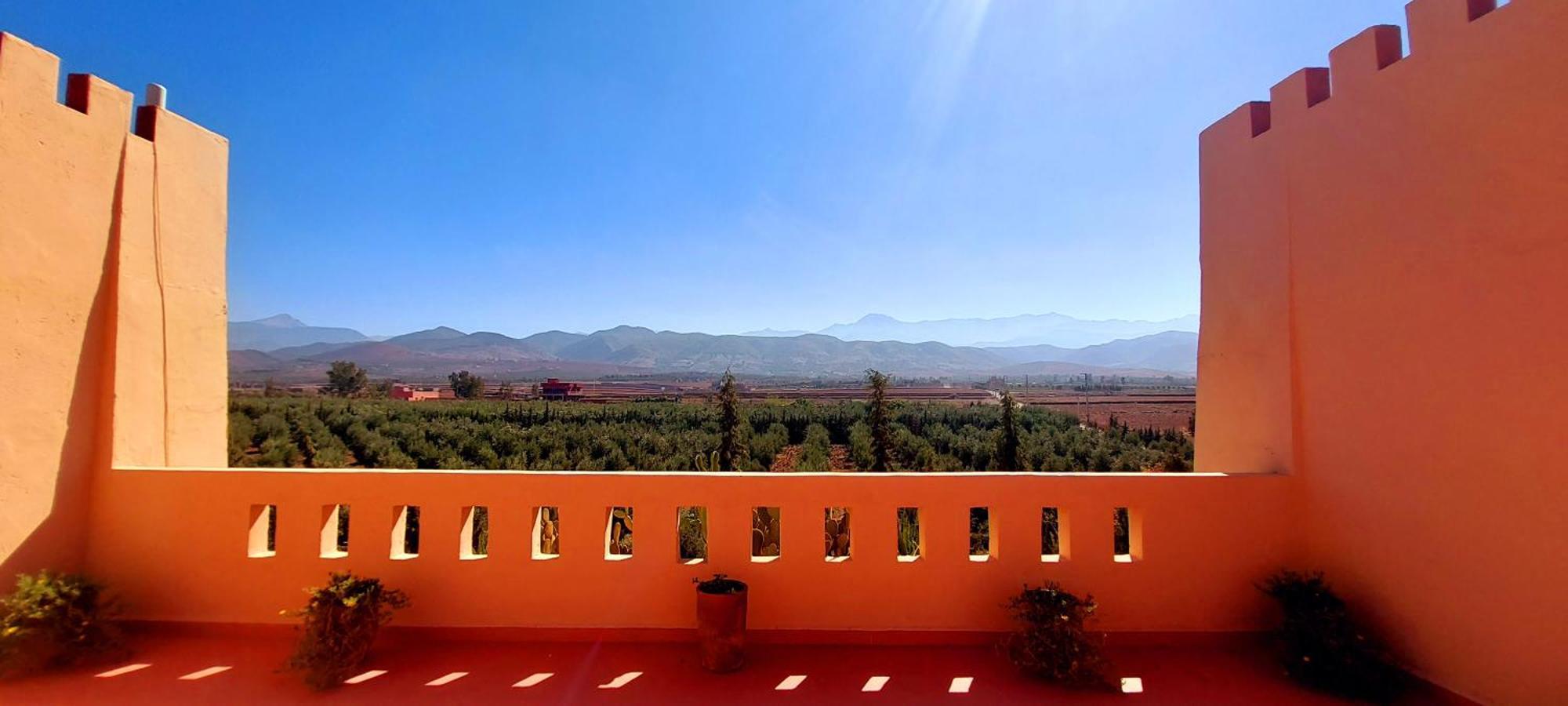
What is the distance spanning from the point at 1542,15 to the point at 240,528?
6.82 metres

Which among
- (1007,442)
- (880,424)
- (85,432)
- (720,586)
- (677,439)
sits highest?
(85,432)

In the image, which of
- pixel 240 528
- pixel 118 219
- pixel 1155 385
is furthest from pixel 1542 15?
pixel 1155 385

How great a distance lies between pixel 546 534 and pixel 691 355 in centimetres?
12811

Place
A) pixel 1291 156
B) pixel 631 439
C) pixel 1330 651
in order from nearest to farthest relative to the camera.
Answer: pixel 1330 651
pixel 1291 156
pixel 631 439

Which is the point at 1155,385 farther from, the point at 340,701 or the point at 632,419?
the point at 340,701

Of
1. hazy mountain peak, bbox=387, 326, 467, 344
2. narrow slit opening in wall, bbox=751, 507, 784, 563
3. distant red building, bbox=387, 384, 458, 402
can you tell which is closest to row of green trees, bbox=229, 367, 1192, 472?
distant red building, bbox=387, 384, 458, 402

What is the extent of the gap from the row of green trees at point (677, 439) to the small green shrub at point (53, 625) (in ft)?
29.7

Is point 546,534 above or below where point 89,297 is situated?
below

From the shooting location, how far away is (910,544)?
4.89m

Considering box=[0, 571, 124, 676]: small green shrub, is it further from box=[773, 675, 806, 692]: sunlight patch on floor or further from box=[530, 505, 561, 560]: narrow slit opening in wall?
box=[773, 675, 806, 692]: sunlight patch on floor

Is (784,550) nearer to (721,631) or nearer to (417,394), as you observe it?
(721,631)

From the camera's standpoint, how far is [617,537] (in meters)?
5.14

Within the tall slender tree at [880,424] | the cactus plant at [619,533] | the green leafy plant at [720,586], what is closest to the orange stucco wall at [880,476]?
the green leafy plant at [720,586]

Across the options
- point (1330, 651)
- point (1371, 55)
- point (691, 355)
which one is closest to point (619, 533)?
point (1330, 651)
